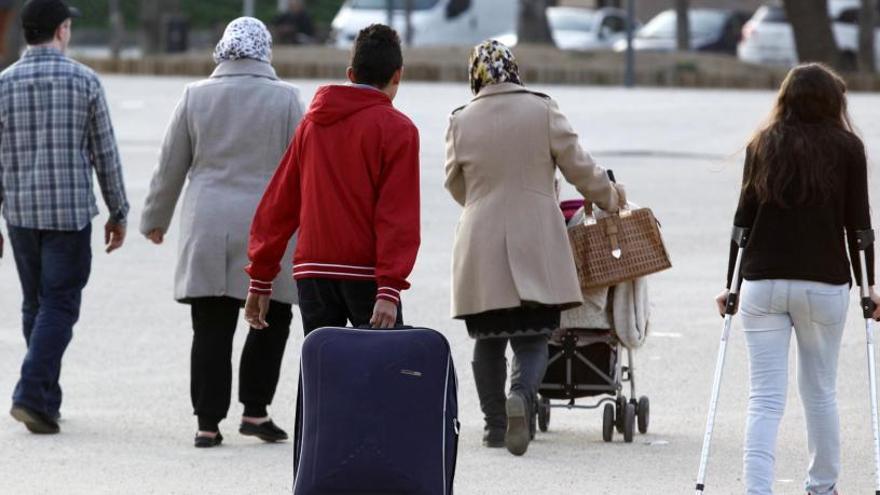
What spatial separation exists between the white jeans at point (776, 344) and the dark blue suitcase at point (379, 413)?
1.08 m

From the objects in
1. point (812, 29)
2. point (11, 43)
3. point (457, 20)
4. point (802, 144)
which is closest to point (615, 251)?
point (802, 144)

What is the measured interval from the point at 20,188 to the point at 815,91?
358 centimetres

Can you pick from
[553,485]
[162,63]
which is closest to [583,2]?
[162,63]

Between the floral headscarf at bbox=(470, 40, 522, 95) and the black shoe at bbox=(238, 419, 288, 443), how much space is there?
1.61 metres

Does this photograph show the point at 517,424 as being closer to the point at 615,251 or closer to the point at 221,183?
the point at 615,251

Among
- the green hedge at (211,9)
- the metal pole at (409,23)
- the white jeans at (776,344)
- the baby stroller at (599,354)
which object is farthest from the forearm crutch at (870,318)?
the green hedge at (211,9)

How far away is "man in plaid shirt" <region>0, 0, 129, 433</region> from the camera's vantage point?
8.20 metres

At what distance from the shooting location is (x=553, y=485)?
284 inches

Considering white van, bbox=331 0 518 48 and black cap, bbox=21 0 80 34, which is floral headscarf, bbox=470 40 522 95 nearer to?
black cap, bbox=21 0 80 34

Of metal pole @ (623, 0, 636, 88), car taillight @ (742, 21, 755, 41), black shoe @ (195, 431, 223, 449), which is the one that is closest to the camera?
black shoe @ (195, 431, 223, 449)

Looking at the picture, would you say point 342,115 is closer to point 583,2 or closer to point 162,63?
point 162,63

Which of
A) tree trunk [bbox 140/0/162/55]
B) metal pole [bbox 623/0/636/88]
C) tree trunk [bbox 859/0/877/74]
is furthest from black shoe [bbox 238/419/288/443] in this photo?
tree trunk [bbox 140/0/162/55]

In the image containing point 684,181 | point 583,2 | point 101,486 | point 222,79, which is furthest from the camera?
point 583,2

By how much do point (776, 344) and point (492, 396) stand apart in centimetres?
191
